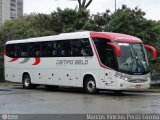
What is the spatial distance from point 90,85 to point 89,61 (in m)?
1.36

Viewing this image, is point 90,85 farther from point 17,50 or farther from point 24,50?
point 17,50

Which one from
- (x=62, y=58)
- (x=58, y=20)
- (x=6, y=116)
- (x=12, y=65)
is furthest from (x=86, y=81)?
(x=58, y=20)

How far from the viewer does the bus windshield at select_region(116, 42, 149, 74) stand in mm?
22809

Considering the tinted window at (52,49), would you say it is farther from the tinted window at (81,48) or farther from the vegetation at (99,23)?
the vegetation at (99,23)

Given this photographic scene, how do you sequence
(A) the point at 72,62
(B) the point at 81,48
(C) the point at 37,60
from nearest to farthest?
1. (B) the point at 81,48
2. (A) the point at 72,62
3. (C) the point at 37,60

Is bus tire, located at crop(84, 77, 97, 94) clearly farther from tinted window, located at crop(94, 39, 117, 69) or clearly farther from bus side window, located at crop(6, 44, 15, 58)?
bus side window, located at crop(6, 44, 15, 58)

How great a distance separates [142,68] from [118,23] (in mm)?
13562

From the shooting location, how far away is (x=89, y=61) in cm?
2430

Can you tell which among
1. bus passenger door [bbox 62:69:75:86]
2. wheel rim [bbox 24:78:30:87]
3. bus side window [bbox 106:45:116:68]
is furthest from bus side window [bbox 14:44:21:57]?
bus side window [bbox 106:45:116:68]

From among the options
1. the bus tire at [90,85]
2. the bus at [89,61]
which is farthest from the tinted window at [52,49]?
the bus tire at [90,85]

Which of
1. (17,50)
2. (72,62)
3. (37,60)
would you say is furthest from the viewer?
(17,50)

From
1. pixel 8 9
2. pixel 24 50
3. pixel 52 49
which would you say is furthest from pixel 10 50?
pixel 8 9

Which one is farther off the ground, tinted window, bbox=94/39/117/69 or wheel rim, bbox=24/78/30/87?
tinted window, bbox=94/39/117/69

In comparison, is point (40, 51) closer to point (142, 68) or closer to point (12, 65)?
point (12, 65)
